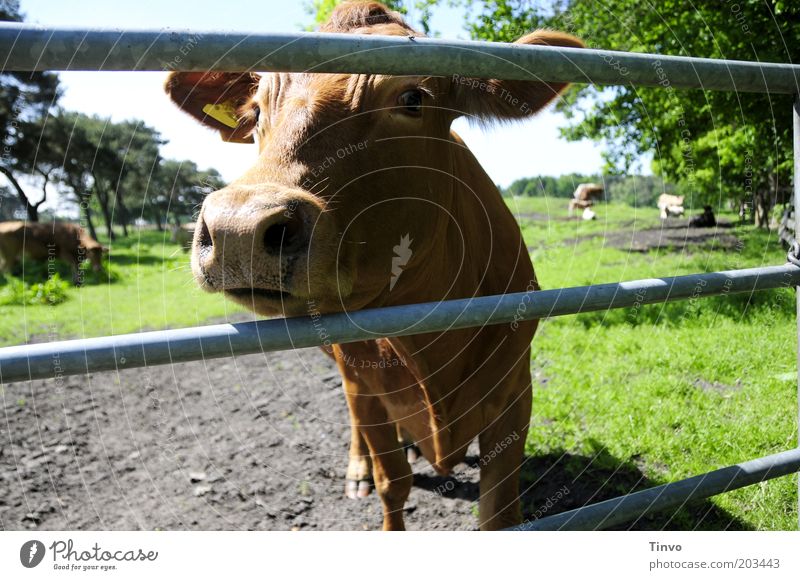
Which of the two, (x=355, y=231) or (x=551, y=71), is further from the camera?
(x=355, y=231)

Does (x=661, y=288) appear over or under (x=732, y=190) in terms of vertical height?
over

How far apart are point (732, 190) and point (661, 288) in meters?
21.2

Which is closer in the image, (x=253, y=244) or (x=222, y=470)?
(x=253, y=244)

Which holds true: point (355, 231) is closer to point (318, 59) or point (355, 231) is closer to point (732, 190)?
point (318, 59)

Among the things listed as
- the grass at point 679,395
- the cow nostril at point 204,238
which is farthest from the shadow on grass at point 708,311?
the cow nostril at point 204,238

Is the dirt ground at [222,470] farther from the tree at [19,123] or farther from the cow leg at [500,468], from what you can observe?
the tree at [19,123]

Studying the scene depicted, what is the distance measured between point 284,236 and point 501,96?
5.11ft

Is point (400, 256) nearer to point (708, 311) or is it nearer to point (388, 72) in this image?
point (388, 72)

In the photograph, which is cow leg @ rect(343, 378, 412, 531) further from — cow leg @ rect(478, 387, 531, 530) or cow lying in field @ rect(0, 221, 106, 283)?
cow lying in field @ rect(0, 221, 106, 283)

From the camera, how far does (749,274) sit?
178 cm

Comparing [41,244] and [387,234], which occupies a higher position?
[387,234]

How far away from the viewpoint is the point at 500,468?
3092mm
